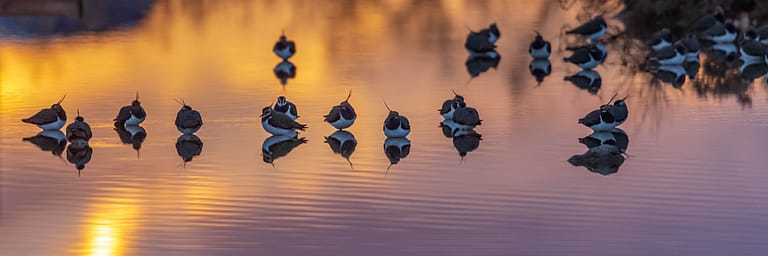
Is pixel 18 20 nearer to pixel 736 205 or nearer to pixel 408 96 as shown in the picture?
pixel 408 96

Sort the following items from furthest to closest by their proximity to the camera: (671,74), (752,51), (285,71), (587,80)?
1. (752,51)
2. (285,71)
3. (671,74)
4. (587,80)

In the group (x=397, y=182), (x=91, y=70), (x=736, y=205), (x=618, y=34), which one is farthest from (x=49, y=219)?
(x=618, y=34)

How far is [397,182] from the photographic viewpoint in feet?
54.4

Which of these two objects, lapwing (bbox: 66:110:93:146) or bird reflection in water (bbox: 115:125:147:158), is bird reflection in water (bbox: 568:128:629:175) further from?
lapwing (bbox: 66:110:93:146)

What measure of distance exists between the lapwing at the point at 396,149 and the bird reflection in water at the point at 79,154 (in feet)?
10.6

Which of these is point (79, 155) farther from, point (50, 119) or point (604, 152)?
point (604, 152)

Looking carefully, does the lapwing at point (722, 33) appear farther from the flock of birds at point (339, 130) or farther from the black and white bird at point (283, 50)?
the flock of birds at point (339, 130)

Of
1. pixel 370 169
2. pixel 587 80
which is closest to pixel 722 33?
pixel 587 80

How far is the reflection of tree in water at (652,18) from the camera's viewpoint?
1101 inches

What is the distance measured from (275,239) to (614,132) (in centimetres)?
680

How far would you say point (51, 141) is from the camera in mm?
19297

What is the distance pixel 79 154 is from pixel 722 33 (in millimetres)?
14901

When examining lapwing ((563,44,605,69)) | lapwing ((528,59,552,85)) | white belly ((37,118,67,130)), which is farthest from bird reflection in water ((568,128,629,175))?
lapwing ((563,44,605,69))

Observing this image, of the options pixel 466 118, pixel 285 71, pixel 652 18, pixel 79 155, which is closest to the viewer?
pixel 79 155
